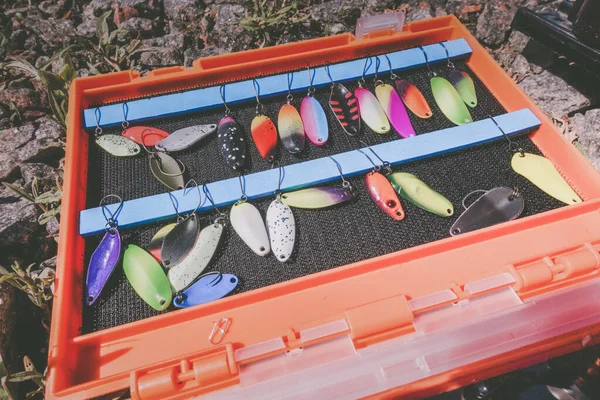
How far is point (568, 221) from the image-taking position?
100 cm

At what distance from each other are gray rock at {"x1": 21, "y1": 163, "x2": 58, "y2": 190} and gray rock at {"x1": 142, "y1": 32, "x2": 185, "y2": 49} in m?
0.59

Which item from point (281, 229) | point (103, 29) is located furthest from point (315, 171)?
point (103, 29)

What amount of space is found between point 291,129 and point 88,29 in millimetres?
1030

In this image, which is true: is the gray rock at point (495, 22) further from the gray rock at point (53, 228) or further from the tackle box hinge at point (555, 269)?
the gray rock at point (53, 228)

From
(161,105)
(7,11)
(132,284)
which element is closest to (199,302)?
(132,284)

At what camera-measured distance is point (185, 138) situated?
1.15 meters

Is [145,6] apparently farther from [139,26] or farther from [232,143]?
[232,143]

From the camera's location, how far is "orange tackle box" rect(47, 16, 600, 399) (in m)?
0.80

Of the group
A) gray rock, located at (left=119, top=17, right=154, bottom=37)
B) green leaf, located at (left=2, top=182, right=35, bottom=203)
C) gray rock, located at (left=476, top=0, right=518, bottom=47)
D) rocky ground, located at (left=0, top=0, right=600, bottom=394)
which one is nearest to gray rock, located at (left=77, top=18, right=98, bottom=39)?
rocky ground, located at (left=0, top=0, right=600, bottom=394)

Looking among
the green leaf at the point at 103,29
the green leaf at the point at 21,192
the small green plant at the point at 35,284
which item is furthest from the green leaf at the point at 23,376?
the green leaf at the point at 103,29

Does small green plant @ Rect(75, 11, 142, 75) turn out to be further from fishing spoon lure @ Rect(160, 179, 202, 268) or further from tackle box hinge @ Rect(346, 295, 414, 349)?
tackle box hinge @ Rect(346, 295, 414, 349)

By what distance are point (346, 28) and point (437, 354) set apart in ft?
4.22

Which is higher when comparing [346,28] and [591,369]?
[346,28]

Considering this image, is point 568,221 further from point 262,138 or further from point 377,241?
point 262,138
